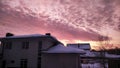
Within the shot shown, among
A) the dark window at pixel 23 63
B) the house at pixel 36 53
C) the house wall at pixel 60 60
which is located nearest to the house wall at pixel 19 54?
the house at pixel 36 53

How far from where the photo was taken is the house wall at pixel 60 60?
27250 mm

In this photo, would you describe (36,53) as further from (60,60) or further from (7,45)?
(7,45)

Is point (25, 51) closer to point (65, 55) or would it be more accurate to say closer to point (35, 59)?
point (35, 59)

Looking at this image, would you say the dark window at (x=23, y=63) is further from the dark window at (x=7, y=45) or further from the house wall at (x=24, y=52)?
the dark window at (x=7, y=45)

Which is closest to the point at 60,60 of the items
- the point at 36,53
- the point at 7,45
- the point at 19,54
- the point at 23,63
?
the point at 36,53

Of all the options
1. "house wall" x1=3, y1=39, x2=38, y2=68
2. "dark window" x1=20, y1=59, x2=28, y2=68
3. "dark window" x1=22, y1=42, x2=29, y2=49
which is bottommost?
"dark window" x1=20, y1=59, x2=28, y2=68

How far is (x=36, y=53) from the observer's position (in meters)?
29.1

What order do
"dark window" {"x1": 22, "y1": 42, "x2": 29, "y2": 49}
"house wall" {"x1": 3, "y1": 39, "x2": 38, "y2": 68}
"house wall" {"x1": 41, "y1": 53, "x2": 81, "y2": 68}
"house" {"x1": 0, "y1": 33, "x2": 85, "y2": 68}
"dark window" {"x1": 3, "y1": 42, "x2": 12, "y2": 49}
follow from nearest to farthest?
1. "house wall" {"x1": 41, "y1": 53, "x2": 81, "y2": 68}
2. "house" {"x1": 0, "y1": 33, "x2": 85, "y2": 68}
3. "house wall" {"x1": 3, "y1": 39, "x2": 38, "y2": 68}
4. "dark window" {"x1": 22, "y1": 42, "x2": 29, "y2": 49}
5. "dark window" {"x1": 3, "y1": 42, "x2": 12, "y2": 49}

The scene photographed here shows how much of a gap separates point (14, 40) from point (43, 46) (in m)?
5.66

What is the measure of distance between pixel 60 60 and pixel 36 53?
448 cm

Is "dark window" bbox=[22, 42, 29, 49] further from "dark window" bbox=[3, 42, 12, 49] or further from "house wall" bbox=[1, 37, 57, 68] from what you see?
"dark window" bbox=[3, 42, 12, 49]

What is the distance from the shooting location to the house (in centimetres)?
2739

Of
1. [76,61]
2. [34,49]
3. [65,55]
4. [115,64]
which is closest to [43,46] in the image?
[34,49]

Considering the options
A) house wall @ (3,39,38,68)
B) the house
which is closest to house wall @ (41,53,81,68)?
the house
